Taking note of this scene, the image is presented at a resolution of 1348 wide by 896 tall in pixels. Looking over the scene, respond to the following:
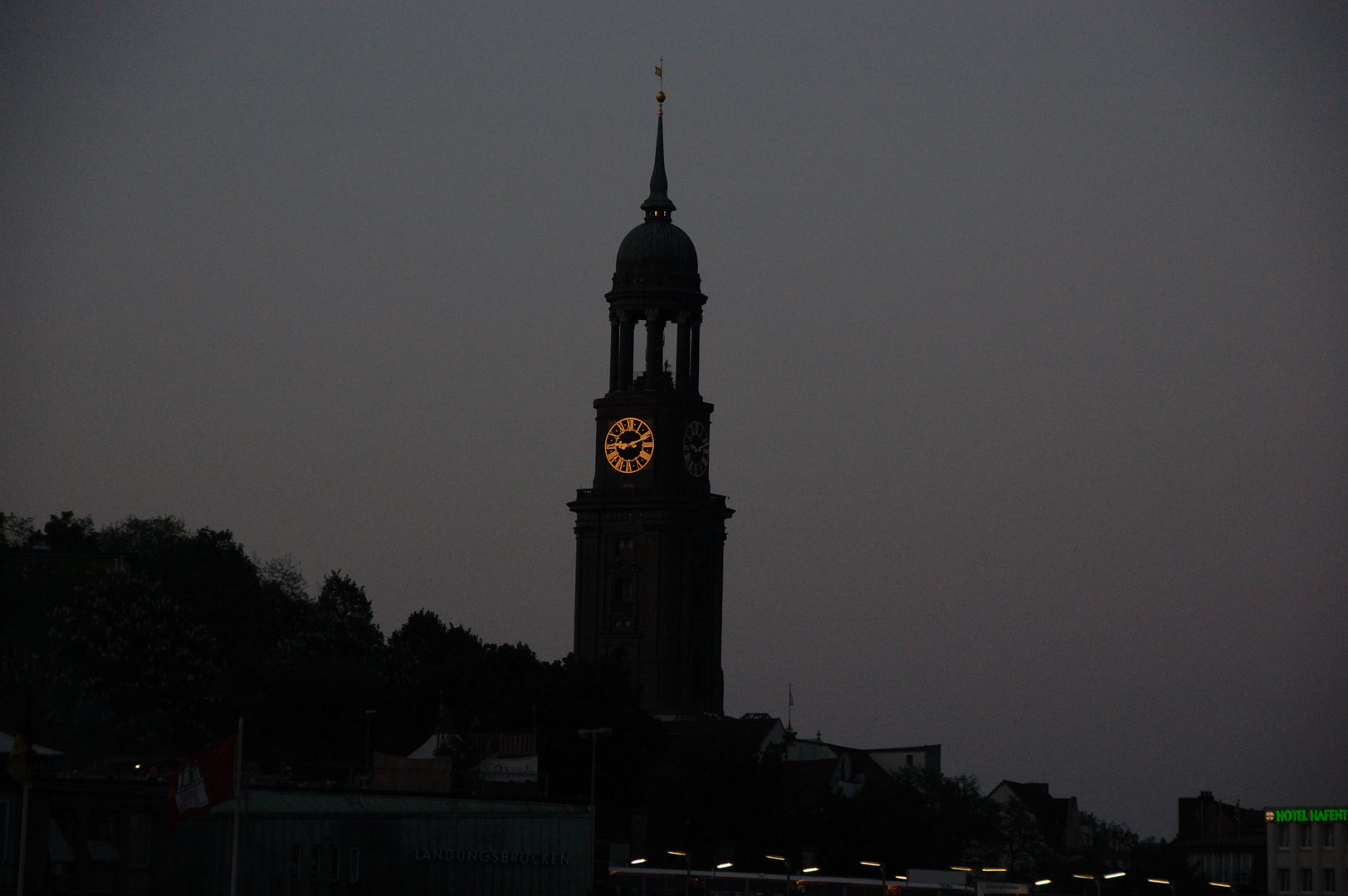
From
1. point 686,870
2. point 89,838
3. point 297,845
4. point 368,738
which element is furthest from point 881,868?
point 89,838

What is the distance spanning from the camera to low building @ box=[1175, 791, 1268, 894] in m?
164

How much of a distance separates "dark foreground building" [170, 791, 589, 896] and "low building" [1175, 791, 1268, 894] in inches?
1984

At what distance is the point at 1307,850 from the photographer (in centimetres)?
14225

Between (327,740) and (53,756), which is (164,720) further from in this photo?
(53,756)

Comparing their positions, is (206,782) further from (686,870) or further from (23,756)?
(686,870)

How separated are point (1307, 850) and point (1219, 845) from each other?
87.6 feet

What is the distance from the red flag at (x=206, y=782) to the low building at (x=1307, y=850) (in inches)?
2628

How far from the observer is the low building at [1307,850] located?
14012 centimetres

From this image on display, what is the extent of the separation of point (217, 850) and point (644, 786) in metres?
60.0

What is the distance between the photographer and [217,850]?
108m

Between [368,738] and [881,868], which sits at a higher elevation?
[368,738]

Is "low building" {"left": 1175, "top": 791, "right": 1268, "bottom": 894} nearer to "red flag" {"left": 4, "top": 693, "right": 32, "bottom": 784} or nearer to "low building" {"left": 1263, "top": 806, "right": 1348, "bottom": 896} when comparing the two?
"low building" {"left": 1263, "top": 806, "right": 1348, "bottom": 896}

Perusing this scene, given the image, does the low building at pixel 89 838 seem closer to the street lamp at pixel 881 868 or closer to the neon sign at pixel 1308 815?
the street lamp at pixel 881 868

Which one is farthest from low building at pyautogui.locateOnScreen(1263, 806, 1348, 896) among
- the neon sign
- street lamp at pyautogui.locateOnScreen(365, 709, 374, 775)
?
street lamp at pyautogui.locateOnScreen(365, 709, 374, 775)
